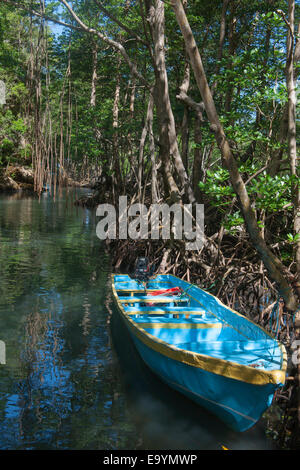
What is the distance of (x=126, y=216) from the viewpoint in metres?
14.9

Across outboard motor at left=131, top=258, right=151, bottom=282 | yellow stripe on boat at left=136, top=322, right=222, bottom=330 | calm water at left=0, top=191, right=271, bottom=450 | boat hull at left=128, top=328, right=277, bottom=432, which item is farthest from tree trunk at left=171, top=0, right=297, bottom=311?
outboard motor at left=131, top=258, right=151, bottom=282

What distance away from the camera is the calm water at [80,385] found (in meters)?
4.93

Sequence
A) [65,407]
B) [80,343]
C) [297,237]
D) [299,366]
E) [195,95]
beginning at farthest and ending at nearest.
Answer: [195,95]
[80,343]
[297,237]
[65,407]
[299,366]

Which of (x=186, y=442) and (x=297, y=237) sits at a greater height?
(x=297, y=237)

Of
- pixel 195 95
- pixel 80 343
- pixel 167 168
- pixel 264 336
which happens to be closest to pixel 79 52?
pixel 195 95

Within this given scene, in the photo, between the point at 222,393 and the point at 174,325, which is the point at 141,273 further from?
the point at 222,393

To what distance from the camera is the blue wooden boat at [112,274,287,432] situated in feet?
14.5

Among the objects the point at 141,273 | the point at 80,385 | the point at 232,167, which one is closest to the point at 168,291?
the point at 141,273

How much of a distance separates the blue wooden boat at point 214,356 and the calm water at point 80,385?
1.14ft

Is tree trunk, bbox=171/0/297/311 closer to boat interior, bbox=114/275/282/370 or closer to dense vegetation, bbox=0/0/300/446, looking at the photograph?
dense vegetation, bbox=0/0/300/446

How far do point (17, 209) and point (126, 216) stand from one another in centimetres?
1381

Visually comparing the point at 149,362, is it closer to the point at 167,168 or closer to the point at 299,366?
the point at 299,366
